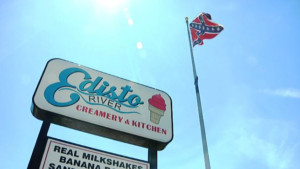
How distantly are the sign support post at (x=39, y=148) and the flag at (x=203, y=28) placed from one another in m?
9.49

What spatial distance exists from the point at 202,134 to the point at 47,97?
5800 millimetres

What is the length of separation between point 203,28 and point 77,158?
10132mm

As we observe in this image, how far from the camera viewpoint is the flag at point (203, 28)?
13109 millimetres

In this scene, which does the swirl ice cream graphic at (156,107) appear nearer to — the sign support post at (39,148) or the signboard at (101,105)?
the signboard at (101,105)

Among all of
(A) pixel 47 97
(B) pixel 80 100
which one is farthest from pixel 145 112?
(A) pixel 47 97

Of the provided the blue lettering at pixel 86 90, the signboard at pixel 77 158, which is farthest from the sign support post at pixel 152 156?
the blue lettering at pixel 86 90

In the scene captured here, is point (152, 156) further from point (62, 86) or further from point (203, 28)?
point (203, 28)

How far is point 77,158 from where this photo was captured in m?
5.75

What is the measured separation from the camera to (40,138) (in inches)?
222

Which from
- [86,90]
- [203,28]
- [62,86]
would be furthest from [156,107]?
[203,28]

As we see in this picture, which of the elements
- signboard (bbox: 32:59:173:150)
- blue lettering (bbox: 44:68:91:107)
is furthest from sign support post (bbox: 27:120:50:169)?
blue lettering (bbox: 44:68:91:107)

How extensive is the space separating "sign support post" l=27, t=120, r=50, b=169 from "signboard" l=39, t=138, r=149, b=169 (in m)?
0.08

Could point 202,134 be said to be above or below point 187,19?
below

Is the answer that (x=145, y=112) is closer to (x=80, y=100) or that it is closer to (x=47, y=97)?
(x=80, y=100)
